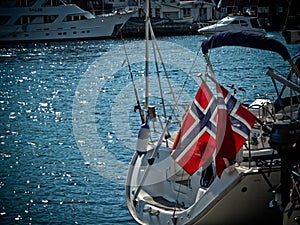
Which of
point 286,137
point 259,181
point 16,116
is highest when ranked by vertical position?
point 286,137

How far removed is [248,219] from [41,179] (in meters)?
10.6

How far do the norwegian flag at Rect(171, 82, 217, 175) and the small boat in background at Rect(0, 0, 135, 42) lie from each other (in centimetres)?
7493

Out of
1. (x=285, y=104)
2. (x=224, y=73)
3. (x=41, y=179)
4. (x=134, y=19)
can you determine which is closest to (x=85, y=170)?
(x=41, y=179)

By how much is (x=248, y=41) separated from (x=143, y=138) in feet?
13.1

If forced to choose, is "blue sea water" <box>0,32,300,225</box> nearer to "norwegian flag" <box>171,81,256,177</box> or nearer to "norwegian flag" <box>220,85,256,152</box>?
"norwegian flag" <box>171,81,256,177</box>

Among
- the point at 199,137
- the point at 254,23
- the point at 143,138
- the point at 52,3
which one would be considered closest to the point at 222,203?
the point at 199,137

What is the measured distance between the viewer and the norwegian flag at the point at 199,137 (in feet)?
59.1

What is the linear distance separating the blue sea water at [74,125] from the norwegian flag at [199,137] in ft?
13.8

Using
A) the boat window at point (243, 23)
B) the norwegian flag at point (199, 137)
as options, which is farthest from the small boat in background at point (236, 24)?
the norwegian flag at point (199, 137)

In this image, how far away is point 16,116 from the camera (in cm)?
4081

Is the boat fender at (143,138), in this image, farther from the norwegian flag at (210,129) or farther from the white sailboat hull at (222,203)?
the norwegian flag at (210,129)

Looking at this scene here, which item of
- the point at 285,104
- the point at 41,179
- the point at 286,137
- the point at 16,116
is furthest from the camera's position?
the point at 16,116

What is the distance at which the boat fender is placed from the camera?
2058cm

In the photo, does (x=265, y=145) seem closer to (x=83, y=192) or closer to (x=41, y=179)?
(x=83, y=192)
